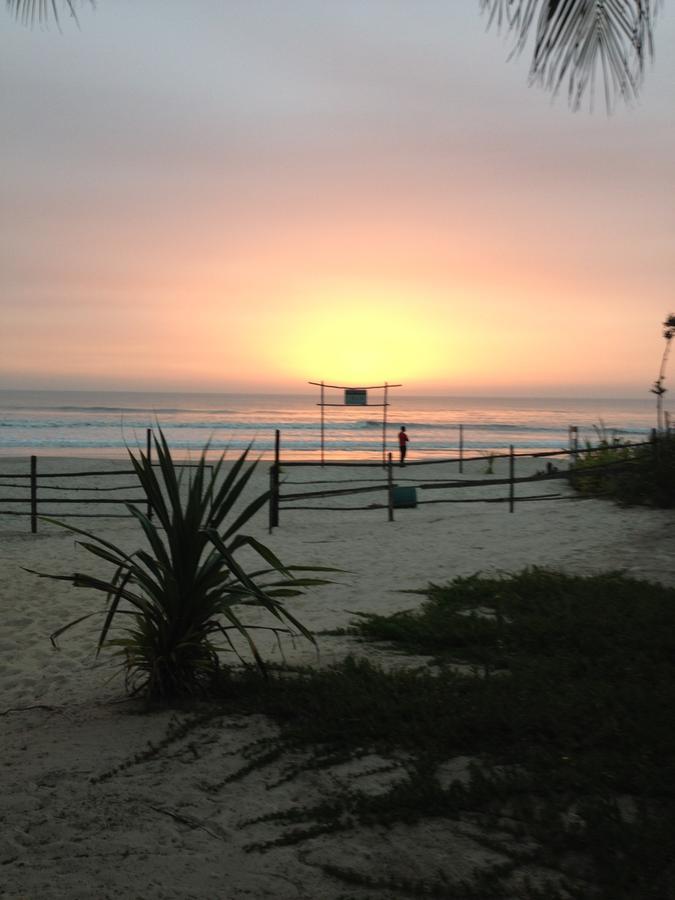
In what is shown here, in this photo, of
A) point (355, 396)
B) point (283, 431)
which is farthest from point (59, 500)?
point (283, 431)

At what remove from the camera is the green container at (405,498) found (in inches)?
436

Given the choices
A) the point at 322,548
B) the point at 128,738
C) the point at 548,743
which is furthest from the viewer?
the point at 322,548

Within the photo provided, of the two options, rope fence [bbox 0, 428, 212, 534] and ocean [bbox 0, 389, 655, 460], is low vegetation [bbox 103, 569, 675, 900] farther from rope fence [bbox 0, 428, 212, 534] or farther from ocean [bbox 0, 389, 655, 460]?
ocean [bbox 0, 389, 655, 460]

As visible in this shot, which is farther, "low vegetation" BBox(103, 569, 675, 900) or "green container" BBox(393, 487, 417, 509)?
"green container" BBox(393, 487, 417, 509)

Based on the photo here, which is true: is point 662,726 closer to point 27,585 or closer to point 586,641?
point 586,641

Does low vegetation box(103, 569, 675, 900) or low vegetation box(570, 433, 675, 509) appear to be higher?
low vegetation box(570, 433, 675, 509)

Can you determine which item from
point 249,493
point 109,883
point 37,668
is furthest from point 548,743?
point 249,493

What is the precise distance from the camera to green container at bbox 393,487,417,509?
1107cm

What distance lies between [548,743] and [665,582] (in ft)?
11.8

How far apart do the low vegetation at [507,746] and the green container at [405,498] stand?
658cm

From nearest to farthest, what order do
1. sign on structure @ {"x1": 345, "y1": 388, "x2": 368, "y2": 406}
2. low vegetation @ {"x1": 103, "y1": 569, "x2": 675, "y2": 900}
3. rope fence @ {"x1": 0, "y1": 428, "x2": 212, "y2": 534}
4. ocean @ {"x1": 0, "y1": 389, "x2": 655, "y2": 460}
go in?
1. low vegetation @ {"x1": 103, "y1": 569, "x2": 675, "y2": 900}
2. rope fence @ {"x1": 0, "y1": 428, "x2": 212, "y2": 534}
3. sign on structure @ {"x1": 345, "y1": 388, "x2": 368, "y2": 406}
4. ocean @ {"x1": 0, "y1": 389, "x2": 655, "y2": 460}

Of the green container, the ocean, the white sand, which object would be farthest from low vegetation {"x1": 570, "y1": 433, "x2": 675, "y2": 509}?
the ocean

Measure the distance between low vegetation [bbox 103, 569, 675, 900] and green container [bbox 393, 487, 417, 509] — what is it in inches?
259

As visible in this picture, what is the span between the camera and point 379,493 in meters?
14.3
